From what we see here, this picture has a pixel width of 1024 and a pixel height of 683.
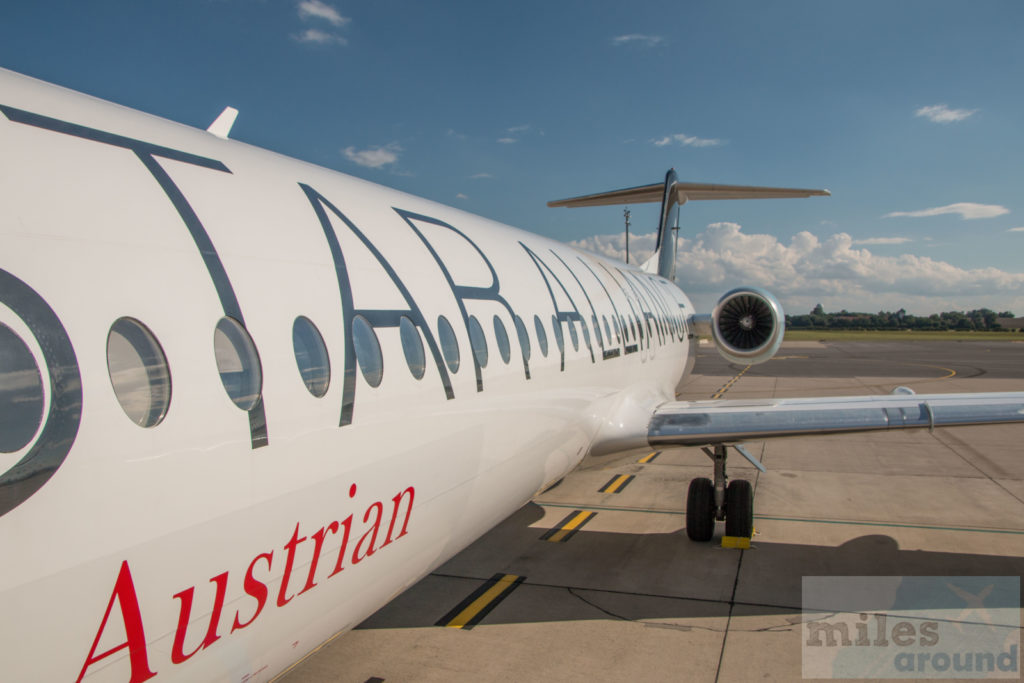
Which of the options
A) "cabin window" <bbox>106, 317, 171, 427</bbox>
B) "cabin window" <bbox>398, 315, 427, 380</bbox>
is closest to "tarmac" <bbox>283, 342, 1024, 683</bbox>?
"cabin window" <bbox>398, 315, 427, 380</bbox>

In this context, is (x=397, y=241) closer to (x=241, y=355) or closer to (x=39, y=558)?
(x=241, y=355)

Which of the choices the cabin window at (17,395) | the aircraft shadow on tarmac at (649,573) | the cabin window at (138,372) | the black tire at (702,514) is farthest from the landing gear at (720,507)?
the cabin window at (17,395)

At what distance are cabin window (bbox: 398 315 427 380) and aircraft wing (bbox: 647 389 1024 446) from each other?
4524 millimetres

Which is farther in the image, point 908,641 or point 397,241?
point 908,641

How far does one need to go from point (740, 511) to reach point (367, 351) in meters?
6.29

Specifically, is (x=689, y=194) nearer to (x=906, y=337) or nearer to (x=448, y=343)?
(x=448, y=343)

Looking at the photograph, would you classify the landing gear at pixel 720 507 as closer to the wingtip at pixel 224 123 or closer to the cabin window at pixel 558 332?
the cabin window at pixel 558 332

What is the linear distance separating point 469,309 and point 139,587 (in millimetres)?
2976

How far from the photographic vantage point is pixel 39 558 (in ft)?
6.77

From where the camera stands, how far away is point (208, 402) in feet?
8.68

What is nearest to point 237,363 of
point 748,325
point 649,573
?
point 649,573

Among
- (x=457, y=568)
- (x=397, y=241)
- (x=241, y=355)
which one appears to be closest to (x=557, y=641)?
(x=457, y=568)

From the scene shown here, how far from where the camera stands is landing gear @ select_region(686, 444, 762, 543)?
8461 millimetres

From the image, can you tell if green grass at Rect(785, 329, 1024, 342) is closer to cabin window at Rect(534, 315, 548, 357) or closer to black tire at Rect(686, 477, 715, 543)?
black tire at Rect(686, 477, 715, 543)
